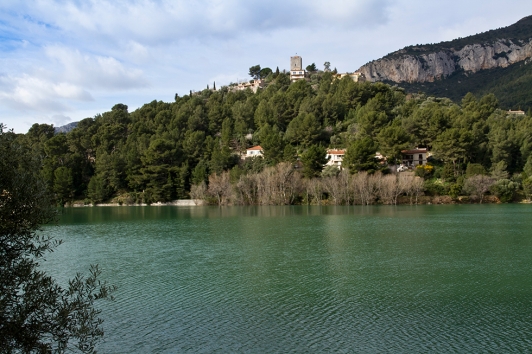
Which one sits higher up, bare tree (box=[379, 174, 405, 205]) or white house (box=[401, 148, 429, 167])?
white house (box=[401, 148, 429, 167])

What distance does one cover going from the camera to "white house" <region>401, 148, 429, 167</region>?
79481 millimetres

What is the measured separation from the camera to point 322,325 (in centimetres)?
1551

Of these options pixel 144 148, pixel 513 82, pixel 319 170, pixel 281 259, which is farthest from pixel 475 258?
pixel 513 82

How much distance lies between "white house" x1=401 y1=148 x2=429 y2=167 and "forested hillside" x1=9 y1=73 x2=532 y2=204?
185 cm

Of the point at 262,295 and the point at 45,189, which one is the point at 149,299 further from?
the point at 45,189

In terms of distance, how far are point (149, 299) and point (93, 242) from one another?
19.2 metres

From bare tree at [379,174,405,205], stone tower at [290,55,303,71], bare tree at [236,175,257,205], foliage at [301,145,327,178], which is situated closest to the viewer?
bare tree at [379,174,405,205]

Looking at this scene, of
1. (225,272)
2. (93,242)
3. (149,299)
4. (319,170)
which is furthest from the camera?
(319,170)

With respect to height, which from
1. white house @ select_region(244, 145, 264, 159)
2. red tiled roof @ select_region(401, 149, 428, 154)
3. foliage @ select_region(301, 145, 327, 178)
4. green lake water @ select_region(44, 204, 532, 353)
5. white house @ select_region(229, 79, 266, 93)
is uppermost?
white house @ select_region(229, 79, 266, 93)

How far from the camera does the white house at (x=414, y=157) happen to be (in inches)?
3129

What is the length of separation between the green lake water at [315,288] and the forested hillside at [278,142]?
3489 cm

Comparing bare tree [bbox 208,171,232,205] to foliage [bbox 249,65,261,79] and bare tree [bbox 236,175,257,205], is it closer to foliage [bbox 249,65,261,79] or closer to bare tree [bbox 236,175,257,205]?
bare tree [bbox 236,175,257,205]

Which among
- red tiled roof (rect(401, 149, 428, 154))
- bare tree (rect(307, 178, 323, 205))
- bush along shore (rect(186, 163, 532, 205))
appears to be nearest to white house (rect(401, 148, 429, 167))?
red tiled roof (rect(401, 149, 428, 154))

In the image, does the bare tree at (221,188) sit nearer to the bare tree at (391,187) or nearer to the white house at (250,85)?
the bare tree at (391,187)
